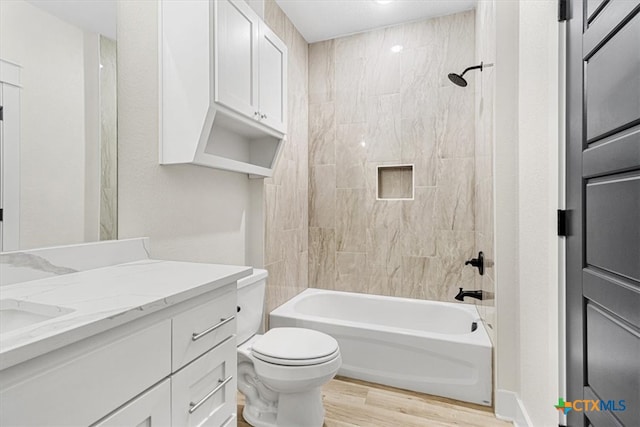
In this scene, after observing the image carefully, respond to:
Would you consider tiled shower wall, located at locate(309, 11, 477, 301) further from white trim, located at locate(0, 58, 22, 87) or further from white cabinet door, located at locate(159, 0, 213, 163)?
white trim, located at locate(0, 58, 22, 87)

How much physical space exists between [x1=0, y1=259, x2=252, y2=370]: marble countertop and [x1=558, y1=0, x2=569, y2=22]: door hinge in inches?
55.0

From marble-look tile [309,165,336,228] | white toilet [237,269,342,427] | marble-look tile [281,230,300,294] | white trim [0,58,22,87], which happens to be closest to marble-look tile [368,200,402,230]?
marble-look tile [309,165,336,228]

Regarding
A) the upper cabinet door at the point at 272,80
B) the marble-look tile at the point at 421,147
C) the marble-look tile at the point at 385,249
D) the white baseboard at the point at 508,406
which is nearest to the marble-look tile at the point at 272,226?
the upper cabinet door at the point at 272,80

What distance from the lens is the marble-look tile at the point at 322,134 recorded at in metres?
2.97

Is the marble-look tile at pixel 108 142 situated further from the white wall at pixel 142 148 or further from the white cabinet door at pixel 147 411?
the white cabinet door at pixel 147 411

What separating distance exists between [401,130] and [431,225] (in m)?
0.82

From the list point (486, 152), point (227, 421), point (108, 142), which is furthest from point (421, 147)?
point (227, 421)

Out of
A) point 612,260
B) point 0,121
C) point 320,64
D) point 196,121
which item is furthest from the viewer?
point 320,64

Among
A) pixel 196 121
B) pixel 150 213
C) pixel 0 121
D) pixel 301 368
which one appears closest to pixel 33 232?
pixel 0 121

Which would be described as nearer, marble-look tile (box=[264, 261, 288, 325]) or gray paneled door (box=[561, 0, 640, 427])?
gray paneled door (box=[561, 0, 640, 427])

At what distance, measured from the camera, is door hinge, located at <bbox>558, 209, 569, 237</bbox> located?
44.1 inches

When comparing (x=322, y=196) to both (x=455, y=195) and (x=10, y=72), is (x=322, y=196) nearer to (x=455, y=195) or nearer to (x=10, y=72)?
(x=455, y=195)

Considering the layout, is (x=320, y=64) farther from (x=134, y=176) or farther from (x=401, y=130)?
(x=134, y=176)

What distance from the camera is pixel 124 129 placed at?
4.94ft
